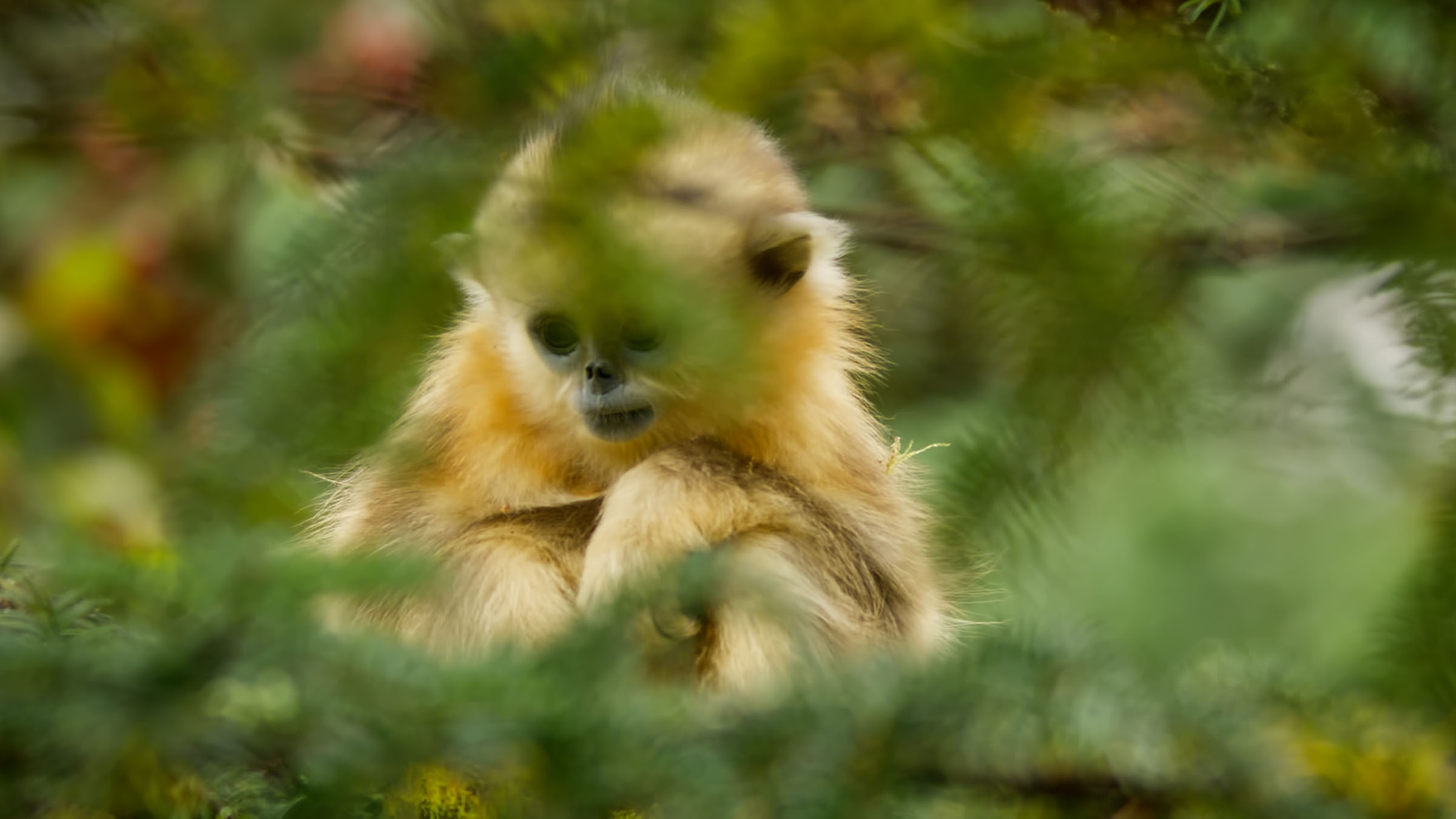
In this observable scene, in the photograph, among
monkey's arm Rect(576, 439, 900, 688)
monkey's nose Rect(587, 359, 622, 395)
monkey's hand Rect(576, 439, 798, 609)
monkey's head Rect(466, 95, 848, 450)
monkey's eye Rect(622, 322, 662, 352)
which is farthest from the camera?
monkey's nose Rect(587, 359, 622, 395)

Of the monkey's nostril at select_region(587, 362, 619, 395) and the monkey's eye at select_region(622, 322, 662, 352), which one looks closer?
the monkey's eye at select_region(622, 322, 662, 352)

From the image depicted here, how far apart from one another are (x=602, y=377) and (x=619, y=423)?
123 millimetres

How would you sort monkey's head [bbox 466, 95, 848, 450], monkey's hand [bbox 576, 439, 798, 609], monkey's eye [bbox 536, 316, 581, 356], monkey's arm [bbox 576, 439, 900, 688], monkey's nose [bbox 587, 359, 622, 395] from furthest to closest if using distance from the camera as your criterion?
1. monkey's nose [bbox 587, 359, 622, 395]
2. monkey's eye [bbox 536, 316, 581, 356]
3. monkey's hand [bbox 576, 439, 798, 609]
4. monkey's arm [bbox 576, 439, 900, 688]
5. monkey's head [bbox 466, 95, 848, 450]

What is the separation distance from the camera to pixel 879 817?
3.43ft

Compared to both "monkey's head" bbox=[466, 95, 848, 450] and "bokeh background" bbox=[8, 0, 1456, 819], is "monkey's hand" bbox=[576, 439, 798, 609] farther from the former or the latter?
"bokeh background" bbox=[8, 0, 1456, 819]

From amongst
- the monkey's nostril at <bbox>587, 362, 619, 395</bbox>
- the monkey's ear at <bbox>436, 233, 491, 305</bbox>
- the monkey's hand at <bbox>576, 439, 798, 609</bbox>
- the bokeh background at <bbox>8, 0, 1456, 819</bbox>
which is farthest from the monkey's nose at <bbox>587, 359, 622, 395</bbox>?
the monkey's ear at <bbox>436, 233, 491, 305</bbox>

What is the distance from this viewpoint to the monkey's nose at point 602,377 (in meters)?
2.69

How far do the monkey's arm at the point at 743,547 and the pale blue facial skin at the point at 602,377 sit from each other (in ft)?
0.43

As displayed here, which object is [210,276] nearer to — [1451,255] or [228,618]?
[228,618]

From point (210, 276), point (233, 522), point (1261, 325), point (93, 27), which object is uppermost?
point (93, 27)

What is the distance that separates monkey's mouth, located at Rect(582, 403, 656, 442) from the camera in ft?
9.08

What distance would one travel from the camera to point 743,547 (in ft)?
8.23

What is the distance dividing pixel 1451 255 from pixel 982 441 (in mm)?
378

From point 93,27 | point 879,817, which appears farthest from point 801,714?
point 93,27
